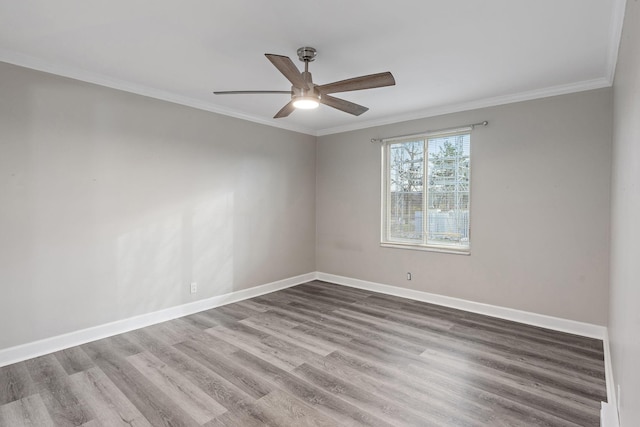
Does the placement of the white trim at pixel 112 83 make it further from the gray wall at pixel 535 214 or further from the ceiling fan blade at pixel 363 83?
the gray wall at pixel 535 214

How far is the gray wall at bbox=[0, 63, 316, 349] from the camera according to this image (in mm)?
2893

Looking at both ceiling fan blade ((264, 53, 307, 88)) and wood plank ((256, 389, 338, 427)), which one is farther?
ceiling fan blade ((264, 53, 307, 88))

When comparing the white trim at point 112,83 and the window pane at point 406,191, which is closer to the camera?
the white trim at point 112,83

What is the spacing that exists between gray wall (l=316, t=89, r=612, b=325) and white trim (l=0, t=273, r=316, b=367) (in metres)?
2.25

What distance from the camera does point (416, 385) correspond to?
8.24 feet

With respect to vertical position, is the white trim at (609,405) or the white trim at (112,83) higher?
the white trim at (112,83)

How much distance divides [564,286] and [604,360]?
86cm

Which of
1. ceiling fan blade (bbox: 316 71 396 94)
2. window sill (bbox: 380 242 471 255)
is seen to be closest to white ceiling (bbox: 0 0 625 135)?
ceiling fan blade (bbox: 316 71 396 94)

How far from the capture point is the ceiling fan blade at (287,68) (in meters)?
2.21

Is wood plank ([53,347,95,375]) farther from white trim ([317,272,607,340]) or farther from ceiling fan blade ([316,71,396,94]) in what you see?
white trim ([317,272,607,340])

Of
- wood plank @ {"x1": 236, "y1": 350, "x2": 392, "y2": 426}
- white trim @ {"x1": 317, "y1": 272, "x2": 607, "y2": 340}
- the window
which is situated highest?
the window

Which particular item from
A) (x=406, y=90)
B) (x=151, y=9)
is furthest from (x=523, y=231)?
(x=151, y=9)

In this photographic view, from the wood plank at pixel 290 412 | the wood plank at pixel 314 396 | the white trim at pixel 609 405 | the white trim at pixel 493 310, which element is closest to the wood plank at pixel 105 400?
the wood plank at pixel 290 412

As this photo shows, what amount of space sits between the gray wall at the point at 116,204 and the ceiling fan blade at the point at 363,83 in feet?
6.99
